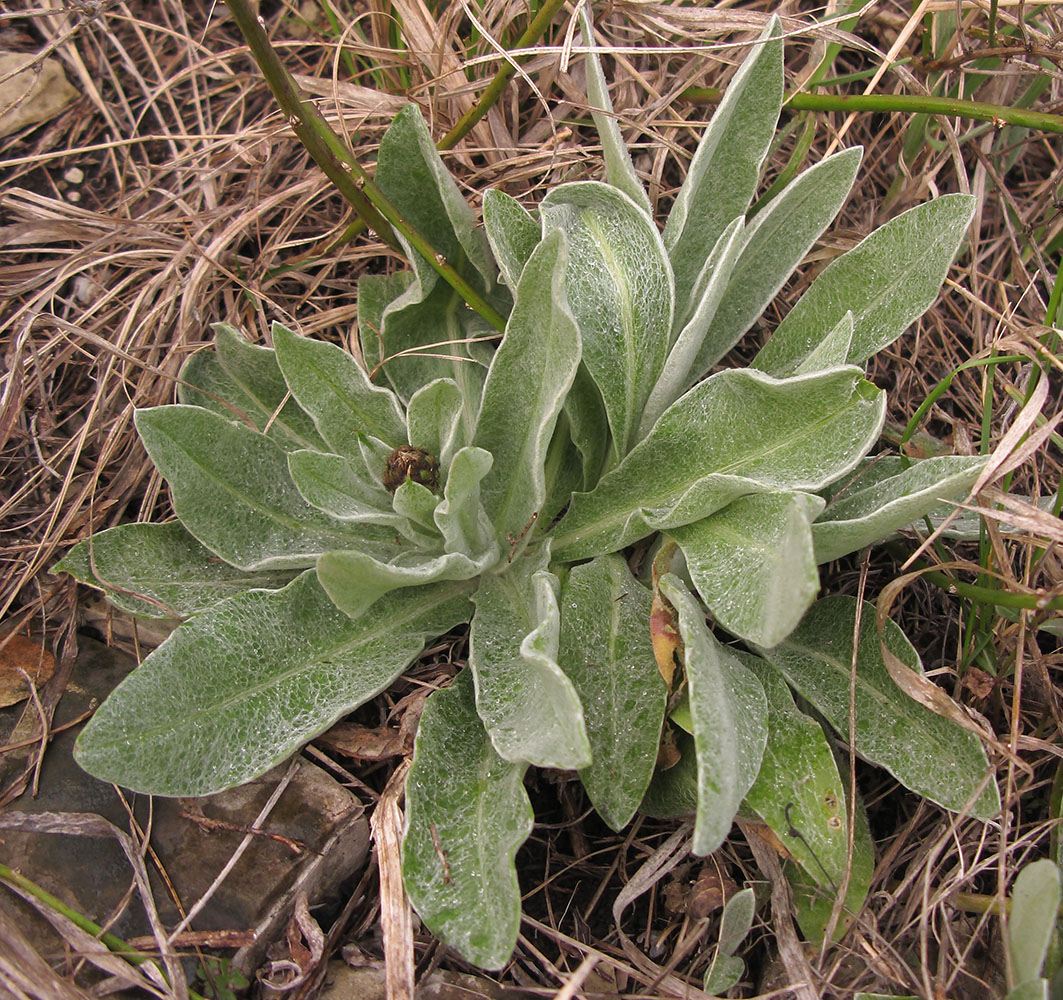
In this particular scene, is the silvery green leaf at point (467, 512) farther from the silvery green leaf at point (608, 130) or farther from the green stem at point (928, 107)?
the green stem at point (928, 107)

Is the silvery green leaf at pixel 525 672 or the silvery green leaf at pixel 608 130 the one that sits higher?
the silvery green leaf at pixel 608 130

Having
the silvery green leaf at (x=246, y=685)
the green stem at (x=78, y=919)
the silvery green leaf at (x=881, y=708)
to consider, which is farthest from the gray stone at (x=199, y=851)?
the silvery green leaf at (x=881, y=708)

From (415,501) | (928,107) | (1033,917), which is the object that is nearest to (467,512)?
(415,501)

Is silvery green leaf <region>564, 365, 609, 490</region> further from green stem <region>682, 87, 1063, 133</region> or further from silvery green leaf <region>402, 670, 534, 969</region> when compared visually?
green stem <region>682, 87, 1063, 133</region>

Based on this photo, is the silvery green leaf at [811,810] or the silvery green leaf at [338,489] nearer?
the silvery green leaf at [811,810]

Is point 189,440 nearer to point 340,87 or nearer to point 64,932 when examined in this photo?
point 64,932

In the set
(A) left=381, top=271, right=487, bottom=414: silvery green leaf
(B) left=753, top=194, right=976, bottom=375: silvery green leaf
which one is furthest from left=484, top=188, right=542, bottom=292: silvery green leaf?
(B) left=753, top=194, right=976, bottom=375: silvery green leaf
